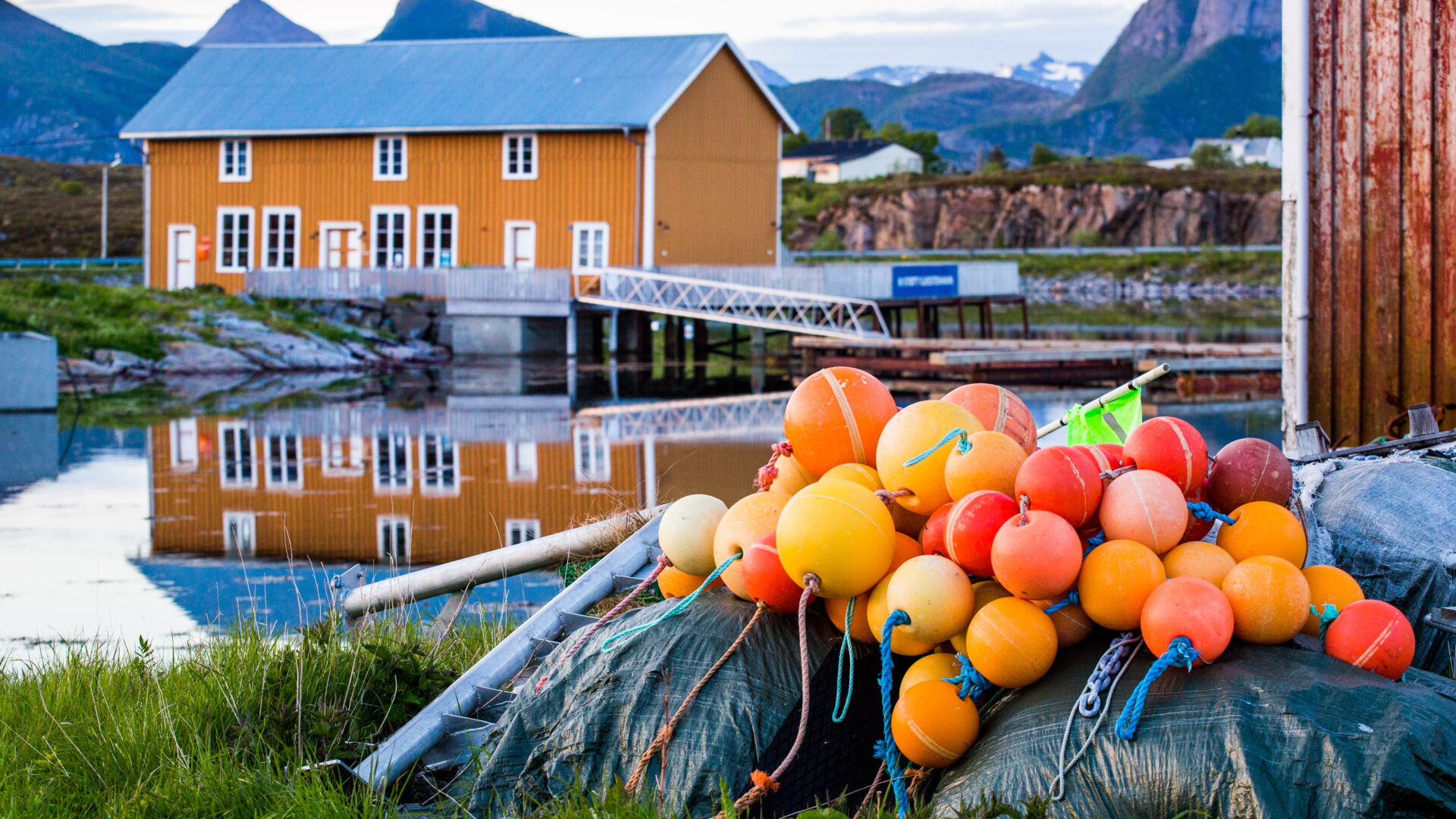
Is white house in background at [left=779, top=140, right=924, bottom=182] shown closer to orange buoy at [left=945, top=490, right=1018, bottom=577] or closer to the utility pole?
the utility pole

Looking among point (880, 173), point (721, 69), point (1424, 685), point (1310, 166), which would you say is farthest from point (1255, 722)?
point (880, 173)

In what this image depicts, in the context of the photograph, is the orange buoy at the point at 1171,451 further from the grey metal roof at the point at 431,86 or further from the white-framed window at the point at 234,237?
the white-framed window at the point at 234,237

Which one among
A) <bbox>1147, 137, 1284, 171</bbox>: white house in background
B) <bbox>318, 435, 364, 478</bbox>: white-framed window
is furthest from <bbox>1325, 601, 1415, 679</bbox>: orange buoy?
<bbox>1147, 137, 1284, 171</bbox>: white house in background

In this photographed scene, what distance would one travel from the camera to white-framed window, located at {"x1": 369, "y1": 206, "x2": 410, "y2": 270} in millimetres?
35625

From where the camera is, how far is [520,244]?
34.9 metres

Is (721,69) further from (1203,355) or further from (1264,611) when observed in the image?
(1264,611)

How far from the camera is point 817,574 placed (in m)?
3.43

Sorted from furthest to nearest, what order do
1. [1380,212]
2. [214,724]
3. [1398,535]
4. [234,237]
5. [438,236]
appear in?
[234,237] < [438,236] < [1380,212] < [214,724] < [1398,535]

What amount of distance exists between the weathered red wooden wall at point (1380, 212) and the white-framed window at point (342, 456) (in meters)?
9.47

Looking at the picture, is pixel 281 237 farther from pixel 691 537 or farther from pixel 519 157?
pixel 691 537

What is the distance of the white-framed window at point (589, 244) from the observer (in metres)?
34.1

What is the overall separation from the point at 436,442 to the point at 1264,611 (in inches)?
559

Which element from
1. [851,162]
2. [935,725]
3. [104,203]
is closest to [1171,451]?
[935,725]

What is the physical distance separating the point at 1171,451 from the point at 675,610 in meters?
1.43
